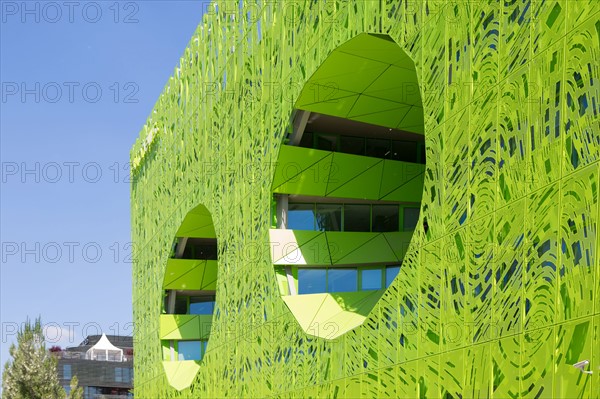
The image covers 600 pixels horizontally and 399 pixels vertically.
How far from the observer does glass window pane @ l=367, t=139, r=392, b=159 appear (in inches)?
1010

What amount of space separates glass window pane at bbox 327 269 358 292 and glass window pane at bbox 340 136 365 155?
380cm

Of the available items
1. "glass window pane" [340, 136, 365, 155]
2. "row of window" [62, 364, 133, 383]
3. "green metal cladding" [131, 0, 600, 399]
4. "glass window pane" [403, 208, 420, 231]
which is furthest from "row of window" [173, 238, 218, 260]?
"row of window" [62, 364, 133, 383]

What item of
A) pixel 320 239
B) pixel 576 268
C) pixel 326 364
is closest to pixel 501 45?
pixel 576 268

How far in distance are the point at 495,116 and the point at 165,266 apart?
2429cm

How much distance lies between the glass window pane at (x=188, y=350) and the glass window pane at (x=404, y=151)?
1431 cm

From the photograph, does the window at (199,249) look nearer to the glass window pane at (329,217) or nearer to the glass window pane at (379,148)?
the glass window pane at (329,217)

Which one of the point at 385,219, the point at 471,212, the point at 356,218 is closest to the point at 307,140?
the point at 356,218

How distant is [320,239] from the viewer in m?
23.6

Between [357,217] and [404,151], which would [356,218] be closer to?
[357,217]

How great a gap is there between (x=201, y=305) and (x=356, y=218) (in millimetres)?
14450

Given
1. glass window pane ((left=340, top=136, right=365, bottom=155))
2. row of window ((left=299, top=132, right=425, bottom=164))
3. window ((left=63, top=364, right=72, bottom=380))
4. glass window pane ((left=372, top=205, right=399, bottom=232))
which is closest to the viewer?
row of window ((left=299, top=132, right=425, bottom=164))

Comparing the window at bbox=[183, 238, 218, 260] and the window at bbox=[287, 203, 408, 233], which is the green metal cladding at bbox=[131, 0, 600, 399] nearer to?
the window at bbox=[287, 203, 408, 233]

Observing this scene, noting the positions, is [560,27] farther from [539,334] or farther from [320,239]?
[320,239]

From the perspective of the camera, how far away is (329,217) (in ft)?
81.8
